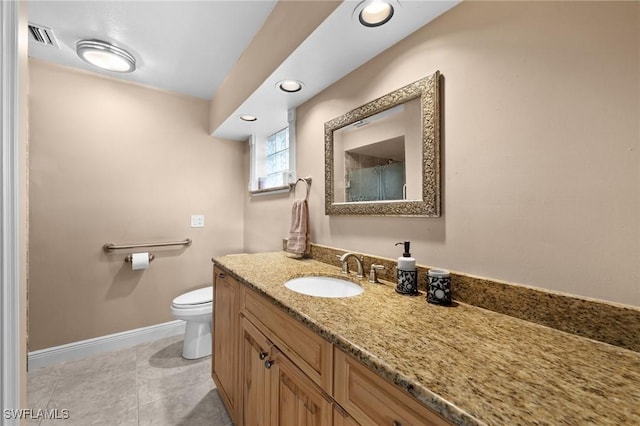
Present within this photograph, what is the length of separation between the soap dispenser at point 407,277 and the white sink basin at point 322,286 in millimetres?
255

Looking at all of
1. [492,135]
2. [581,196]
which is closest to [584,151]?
[581,196]

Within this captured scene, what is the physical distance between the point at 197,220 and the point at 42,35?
1606 mm

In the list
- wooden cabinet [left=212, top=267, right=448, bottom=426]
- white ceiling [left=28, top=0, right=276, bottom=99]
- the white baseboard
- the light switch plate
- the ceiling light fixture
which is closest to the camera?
wooden cabinet [left=212, top=267, right=448, bottom=426]

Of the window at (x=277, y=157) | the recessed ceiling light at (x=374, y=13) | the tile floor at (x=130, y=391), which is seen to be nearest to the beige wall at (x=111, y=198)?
the tile floor at (x=130, y=391)

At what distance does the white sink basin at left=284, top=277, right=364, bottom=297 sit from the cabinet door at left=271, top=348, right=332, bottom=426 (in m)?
0.36

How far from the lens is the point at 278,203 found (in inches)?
87.4

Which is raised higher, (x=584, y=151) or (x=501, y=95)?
(x=501, y=95)

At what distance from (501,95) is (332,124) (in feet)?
2.87

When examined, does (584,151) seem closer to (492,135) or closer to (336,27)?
(492,135)

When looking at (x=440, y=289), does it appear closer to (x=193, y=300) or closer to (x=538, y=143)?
(x=538, y=143)

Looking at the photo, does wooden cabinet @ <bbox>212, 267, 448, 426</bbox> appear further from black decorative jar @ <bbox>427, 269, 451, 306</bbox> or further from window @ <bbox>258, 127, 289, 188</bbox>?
window @ <bbox>258, 127, 289, 188</bbox>

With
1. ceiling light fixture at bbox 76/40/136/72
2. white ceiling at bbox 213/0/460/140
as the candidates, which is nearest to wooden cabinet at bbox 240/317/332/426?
white ceiling at bbox 213/0/460/140

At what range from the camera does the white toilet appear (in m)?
1.92

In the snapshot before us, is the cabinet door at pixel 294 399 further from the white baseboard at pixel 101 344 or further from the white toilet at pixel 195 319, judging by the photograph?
the white baseboard at pixel 101 344
